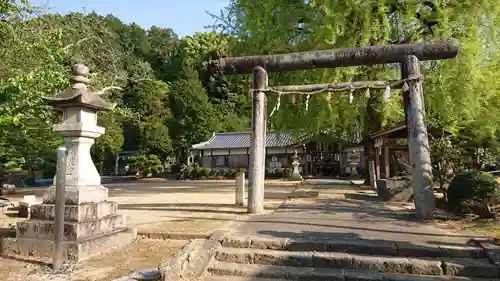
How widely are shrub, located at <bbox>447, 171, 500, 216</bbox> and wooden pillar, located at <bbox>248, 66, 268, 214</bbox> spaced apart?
179 inches

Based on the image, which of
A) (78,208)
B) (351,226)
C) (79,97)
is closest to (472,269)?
(351,226)

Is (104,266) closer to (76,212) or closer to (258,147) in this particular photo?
(76,212)

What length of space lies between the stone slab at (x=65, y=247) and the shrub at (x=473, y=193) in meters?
7.27

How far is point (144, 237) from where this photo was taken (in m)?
6.14

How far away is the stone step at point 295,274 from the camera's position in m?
4.25

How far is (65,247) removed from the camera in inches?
197

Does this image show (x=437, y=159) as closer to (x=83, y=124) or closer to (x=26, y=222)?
(x=83, y=124)

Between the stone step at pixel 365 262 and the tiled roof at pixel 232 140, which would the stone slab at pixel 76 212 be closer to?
the stone step at pixel 365 262

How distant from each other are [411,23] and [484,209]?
298 inches

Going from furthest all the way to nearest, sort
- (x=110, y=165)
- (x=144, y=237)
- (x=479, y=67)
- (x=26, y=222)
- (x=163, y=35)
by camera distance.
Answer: (x=163, y=35)
(x=110, y=165)
(x=479, y=67)
(x=144, y=237)
(x=26, y=222)

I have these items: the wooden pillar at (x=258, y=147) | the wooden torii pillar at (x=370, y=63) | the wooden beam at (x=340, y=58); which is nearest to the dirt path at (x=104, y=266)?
the wooden pillar at (x=258, y=147)

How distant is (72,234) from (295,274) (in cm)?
351

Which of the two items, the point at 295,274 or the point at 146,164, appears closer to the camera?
the point at 295,274

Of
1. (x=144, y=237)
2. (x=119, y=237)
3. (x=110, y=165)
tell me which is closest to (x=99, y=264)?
(x=119, y=237)
